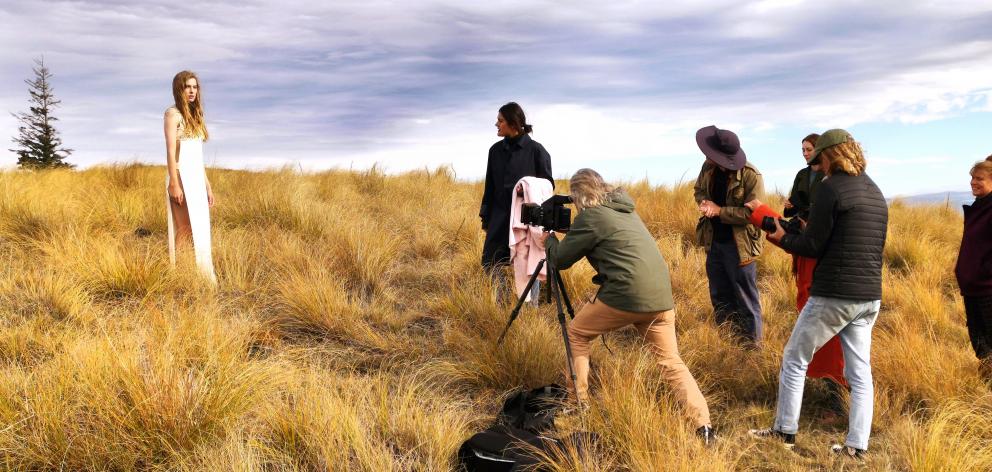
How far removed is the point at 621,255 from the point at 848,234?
1221 mm

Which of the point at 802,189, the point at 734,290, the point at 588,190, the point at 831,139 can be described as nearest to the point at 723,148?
the point at 802,189

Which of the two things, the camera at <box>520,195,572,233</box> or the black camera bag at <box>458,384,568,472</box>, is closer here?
the black camera bag at <box>458,384,568,472</box>

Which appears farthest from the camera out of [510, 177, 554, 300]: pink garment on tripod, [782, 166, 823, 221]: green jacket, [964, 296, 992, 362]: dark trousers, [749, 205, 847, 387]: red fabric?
[510, 177, 554, 300]: pink garment on tripod

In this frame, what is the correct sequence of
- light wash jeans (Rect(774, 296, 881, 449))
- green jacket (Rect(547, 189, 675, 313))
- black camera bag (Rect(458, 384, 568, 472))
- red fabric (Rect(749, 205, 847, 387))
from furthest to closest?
1. red fabric (Rect(749, 205, 847, 387))
2. green jacket (Rect(547, 189, 675, 313))
3. light wash jeans (Rect(774, 296, 881, 449))
4. black camera bag (Rect(458, 384, 568, 472))

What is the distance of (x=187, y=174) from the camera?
661 centimetres

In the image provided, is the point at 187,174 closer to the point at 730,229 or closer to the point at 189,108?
the point at 189,108

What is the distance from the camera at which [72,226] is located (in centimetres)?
800

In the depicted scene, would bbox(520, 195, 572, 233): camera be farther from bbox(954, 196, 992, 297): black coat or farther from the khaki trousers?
bbox(954, 196, 992, 297): black coat

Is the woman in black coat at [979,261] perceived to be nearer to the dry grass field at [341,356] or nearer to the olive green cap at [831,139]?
the dry grass field at [341,356]

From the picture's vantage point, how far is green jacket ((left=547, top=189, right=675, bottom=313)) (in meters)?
4.02

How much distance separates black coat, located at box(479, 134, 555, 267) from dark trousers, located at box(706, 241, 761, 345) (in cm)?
166

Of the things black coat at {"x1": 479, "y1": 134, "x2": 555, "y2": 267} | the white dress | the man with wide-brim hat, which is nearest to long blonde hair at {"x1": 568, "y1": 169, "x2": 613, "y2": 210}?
the man with wide-brim hat

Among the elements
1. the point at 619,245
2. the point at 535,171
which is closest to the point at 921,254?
the point at 535,171

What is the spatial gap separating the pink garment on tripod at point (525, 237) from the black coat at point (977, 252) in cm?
291
